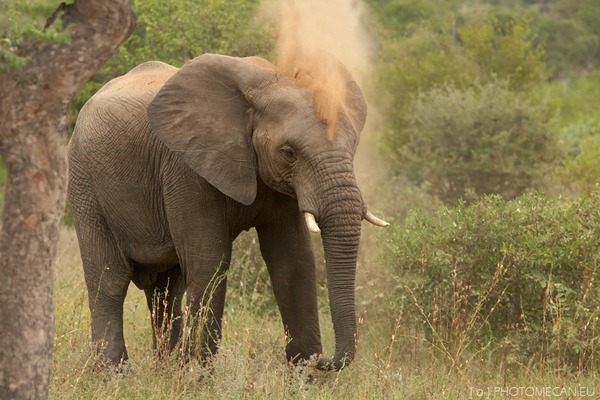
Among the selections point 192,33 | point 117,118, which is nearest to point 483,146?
point 192,33

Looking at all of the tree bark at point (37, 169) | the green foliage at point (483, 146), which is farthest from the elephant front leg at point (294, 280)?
the green foliage at point (483, 146)

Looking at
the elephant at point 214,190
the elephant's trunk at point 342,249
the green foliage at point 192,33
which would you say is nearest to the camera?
the elephant's trunk at point 342,249

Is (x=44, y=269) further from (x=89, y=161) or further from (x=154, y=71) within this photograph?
(x=154, y=71)

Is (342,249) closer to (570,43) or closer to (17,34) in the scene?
(17,34)

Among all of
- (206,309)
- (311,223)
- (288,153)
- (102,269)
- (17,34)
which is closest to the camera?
(17,34)

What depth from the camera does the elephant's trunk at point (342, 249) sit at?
6.64 meters

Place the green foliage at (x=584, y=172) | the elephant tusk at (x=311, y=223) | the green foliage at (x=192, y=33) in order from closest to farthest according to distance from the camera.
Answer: the elephant tusk at (x=311, y=223) → the green foliage at (x=584, y=172) → the green foliage at (x=192, y=33)

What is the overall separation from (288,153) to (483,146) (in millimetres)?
10269

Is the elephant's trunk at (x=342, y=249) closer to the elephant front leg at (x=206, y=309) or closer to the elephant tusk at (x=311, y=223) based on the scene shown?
the elephant tusk at (x=311, y=223)

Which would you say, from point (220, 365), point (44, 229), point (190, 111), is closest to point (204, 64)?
point (190, 111)

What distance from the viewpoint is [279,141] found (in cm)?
691

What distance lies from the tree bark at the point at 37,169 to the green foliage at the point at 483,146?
10900 mm

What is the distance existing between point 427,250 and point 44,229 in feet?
12.4

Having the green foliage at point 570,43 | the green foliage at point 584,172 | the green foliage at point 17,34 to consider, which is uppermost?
the green foliage at point 17,34
